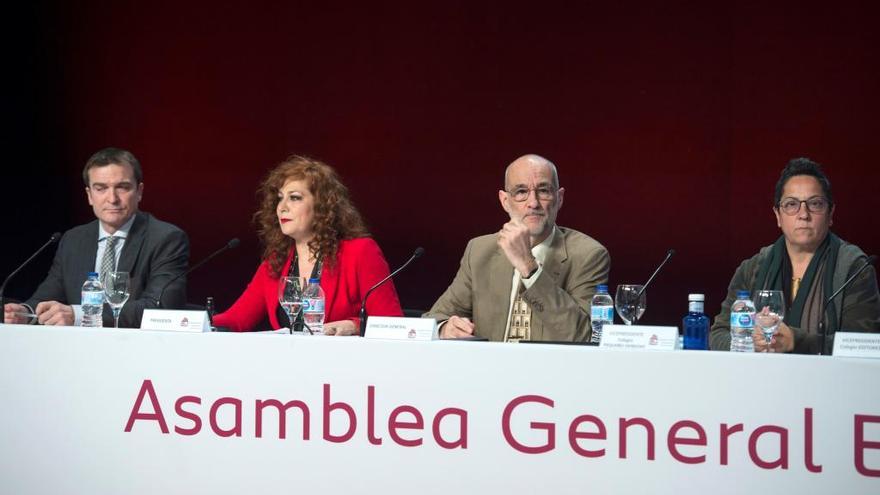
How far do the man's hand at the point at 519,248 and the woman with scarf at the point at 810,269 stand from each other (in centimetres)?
60

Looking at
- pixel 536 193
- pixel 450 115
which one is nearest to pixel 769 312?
pixel 536 193

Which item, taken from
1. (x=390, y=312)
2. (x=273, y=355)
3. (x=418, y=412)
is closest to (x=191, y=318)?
(x=273, y=355)

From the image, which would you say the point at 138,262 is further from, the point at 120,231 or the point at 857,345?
the point at 857,345

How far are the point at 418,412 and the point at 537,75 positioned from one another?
274cm

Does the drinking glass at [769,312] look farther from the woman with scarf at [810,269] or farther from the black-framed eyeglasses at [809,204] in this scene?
the black-framed eyeglasses at [809,204]

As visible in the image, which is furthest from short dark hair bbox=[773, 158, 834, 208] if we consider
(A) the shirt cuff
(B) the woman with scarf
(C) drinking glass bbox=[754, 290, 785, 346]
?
(A) the shirt cuff

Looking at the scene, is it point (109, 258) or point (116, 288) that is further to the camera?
point (109, 258)

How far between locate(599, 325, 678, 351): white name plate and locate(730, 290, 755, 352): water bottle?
0.98ft

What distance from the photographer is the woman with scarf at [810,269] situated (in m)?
2.86

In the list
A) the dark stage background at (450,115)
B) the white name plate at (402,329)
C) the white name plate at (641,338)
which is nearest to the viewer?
the white name plate at (641,338)

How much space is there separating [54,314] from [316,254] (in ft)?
3.07

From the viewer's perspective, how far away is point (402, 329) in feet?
7.91

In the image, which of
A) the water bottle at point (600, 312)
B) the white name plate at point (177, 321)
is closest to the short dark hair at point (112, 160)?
the white name plate at point (177, 321)

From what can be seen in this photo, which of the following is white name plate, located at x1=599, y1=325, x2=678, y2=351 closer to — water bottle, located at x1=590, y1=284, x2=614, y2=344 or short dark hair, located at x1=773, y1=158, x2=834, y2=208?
water bottle, located at x1=590, y1=284, x2=614, y2=344
